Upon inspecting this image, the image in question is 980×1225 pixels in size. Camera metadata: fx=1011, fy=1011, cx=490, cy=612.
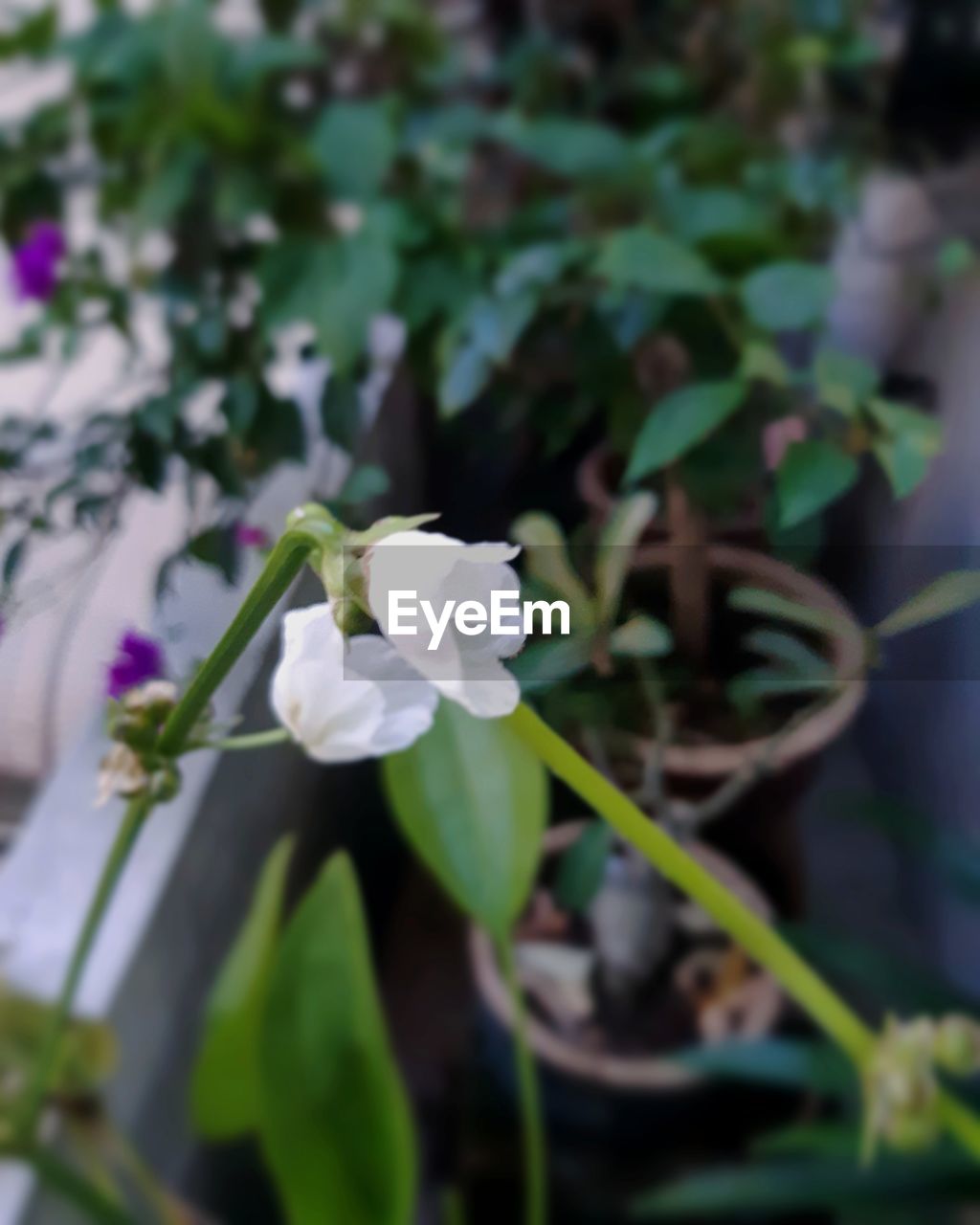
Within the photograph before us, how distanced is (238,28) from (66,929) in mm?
603

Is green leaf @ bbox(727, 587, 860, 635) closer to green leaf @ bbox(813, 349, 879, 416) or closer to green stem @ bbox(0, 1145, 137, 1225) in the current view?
green leaf @ bbox(813, 349, 879, 416)

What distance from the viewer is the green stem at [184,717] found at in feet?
0.60

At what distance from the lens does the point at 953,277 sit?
2.23 ft

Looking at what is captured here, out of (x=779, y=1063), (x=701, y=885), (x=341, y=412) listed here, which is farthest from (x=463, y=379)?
(x=779, y=1063)

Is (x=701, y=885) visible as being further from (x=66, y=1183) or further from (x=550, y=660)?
(x=66, y=1183)

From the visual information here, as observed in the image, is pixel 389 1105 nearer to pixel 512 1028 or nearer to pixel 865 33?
pixel 512 1028

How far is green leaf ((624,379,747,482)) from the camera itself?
353 mm

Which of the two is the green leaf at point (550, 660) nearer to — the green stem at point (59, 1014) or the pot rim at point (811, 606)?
the pot rim at point (811, 606)

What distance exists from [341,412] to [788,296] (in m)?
0.21

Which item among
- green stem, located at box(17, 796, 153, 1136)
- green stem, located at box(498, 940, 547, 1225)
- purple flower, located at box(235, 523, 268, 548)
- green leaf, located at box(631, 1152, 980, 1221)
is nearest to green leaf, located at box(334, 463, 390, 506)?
purple flower, located at box(235, 523, 268, 548)

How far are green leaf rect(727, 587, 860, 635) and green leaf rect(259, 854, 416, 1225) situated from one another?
0.26 m

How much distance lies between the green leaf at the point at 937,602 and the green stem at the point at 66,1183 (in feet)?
1.15

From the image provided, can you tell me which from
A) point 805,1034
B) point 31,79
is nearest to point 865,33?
point 31,79

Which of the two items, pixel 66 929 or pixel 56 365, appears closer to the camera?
pixel 66 929
